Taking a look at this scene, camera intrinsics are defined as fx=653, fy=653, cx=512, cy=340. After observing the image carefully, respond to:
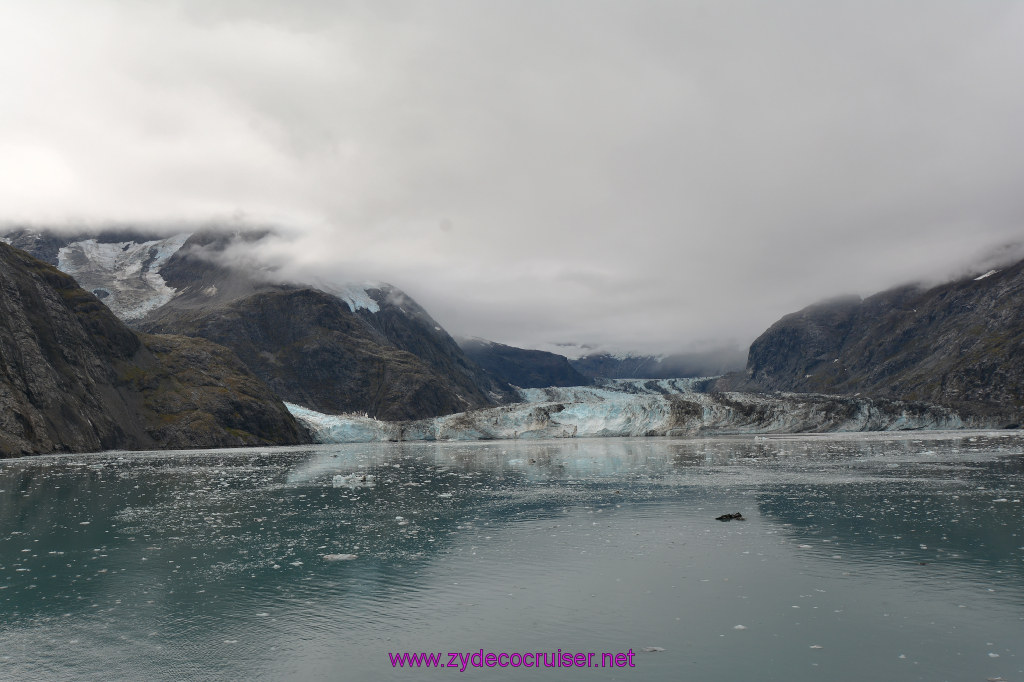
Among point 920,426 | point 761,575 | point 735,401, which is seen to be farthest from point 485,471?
point 920,426

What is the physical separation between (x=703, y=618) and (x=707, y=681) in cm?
391

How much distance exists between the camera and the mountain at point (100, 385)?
10393 cm

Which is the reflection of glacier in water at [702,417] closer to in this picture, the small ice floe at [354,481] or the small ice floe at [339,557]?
the small ice floe at [354,481]

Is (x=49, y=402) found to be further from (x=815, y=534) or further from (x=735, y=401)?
(x=735, y=401)

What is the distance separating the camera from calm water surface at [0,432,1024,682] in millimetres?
13672

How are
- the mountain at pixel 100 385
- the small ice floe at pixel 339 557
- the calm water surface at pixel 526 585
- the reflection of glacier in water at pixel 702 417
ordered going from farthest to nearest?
the reflection of glacier in water at pixel 702 417, the mountain at pixel 100 385, the small ice floe at pixel 339 557, the calm water surface at pixel 526 585

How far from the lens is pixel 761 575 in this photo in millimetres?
19922

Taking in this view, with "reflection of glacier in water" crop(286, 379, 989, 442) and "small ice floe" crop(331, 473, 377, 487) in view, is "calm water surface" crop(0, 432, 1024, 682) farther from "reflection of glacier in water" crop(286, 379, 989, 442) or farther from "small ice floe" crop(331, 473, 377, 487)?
"reflection of glacier in water" crop(286, 379, 989, 442)

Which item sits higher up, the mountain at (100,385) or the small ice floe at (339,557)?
the mountain at (100,385)

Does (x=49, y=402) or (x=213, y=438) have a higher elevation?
(x=49, y=402)

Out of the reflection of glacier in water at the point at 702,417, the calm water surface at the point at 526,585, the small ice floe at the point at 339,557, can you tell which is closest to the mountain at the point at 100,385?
the reflection of glacier in water at the point at 702,417

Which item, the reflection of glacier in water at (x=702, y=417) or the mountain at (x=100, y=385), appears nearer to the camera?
the mountain at (x=100, y=385)

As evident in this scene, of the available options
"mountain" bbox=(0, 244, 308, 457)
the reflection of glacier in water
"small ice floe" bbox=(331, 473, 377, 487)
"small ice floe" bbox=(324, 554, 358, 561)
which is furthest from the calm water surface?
the reflection of glacier in water

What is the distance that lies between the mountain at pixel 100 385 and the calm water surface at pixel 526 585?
79.6 m
